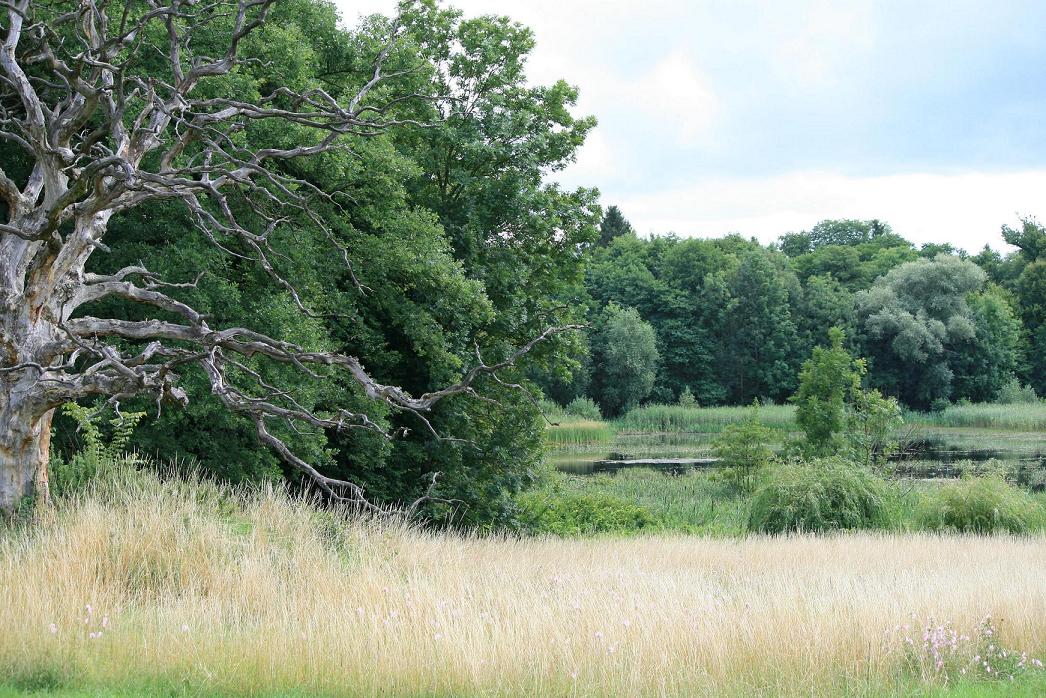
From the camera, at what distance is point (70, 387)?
759 centimetres

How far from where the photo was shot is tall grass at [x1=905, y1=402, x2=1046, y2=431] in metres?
48.2

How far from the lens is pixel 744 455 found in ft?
93.1

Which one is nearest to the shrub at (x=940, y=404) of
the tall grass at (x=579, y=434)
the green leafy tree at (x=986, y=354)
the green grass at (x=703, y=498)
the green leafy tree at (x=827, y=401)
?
the green leafy tree at (x=986, y=354)

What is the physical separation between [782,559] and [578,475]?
2025 cm

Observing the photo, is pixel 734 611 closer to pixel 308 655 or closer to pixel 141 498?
pixel 308 655

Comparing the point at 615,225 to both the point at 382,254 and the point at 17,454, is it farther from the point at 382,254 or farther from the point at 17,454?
the point at 17,454

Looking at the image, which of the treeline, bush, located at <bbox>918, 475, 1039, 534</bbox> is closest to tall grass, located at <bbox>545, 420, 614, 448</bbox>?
the treeline

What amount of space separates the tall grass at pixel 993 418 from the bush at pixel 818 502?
3104 cm

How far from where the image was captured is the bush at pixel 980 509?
1850cm

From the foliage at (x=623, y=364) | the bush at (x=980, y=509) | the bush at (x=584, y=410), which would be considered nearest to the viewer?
the bush at (x=980, y=509)

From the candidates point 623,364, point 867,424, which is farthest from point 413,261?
point 623,364

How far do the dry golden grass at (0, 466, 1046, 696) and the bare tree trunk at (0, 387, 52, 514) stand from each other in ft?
1.23

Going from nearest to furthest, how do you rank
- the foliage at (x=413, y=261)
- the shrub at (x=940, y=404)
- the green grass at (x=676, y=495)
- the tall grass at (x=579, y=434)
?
the foliage at (x=413, y=261) → the green grass at (x=676, y=495) → the tall grass at (x=579, y=434) → the shrub at (x=940, y=404)

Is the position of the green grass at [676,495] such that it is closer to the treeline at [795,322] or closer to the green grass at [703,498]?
the green grass at [703,498]
